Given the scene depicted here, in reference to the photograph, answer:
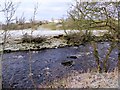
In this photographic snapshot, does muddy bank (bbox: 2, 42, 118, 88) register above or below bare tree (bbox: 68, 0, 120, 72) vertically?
below

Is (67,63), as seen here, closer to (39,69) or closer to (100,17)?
(39,69)

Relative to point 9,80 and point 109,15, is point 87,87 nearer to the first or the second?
point 109,15

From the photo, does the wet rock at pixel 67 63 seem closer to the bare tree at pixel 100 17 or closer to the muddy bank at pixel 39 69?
the muddy bank at pixel 39 69

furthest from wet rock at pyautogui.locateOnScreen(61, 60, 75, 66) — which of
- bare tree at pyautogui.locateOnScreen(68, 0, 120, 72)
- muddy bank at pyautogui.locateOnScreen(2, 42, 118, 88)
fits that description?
bare tree at pyautogui.locateOnScreen(68, 0, 120, 72)

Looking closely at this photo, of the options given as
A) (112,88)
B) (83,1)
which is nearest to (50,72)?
(83,1)

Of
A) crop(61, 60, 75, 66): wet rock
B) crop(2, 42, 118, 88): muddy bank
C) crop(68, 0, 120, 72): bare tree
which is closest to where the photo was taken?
crop(68, 0, 120, 72): bare tree

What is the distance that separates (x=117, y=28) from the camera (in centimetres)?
1160

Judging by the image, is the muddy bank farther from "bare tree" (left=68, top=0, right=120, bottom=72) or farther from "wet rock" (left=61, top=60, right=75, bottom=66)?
"bare tree" (left=68, top=0, right=120, bottom=72)

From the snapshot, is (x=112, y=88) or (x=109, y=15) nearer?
(x=112, y=88)

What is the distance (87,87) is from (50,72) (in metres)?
6.29

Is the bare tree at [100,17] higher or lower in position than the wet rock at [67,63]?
higher

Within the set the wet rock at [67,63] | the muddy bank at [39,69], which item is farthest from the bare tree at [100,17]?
the wet rock at [67,63]

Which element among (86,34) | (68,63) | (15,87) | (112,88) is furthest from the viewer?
(68,63)

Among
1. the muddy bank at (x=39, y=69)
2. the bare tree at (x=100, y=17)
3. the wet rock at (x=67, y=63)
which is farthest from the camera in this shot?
the wet rock at (x=67, y=63)
